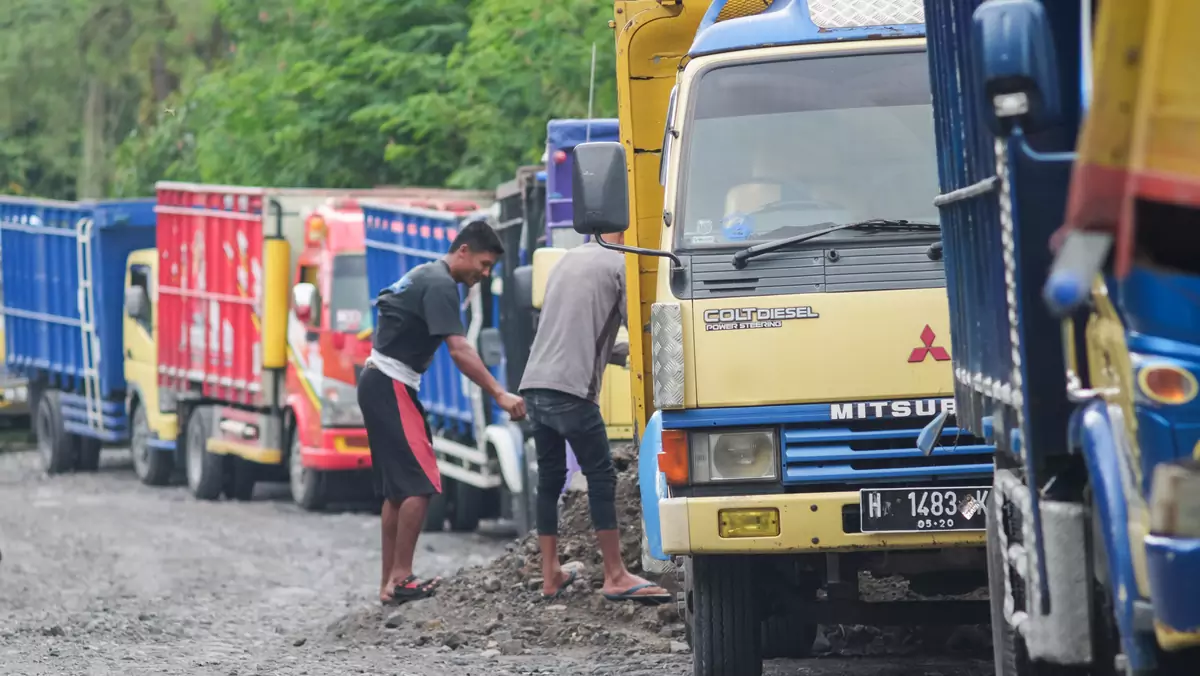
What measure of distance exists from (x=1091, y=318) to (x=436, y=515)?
40.8 feet

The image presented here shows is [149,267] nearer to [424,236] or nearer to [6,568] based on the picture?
[424,236]

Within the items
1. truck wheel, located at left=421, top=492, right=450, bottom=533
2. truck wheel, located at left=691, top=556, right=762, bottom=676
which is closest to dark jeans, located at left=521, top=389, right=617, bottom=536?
truck wheel, located at left=691, top=556, right=762, bottom=676

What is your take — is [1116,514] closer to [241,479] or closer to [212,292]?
[241,479]

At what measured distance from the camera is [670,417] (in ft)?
22.6

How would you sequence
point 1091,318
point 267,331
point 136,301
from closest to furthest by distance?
point 1091,318 < point 267,331 < point 136,301

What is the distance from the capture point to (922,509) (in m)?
6.81

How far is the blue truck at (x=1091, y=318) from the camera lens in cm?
346

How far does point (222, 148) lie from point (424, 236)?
35.9ft

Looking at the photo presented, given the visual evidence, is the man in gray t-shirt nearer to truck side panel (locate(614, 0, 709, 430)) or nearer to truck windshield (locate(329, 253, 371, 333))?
truck side panel (locate(614, 0, 709, 430))

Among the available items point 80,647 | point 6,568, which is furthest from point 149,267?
point 80,647

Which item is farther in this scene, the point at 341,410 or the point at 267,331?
the point at 267,331

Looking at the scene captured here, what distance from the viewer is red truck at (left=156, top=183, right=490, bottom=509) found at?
17625mm

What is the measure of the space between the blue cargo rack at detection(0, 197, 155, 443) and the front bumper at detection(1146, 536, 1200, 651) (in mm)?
20133

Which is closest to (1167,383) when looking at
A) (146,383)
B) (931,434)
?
(931,434)
